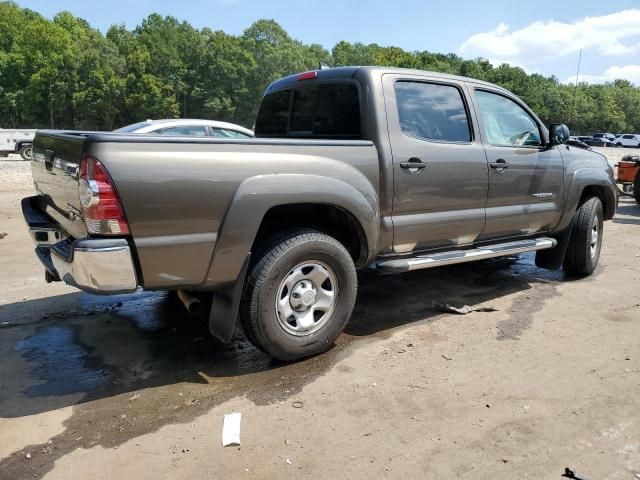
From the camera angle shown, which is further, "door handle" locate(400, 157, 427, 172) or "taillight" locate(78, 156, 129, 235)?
"door handle" locate(400, 157, 427, 172)

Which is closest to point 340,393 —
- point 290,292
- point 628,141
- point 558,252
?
point 290,292

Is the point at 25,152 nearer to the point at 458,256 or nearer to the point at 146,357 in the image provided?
the point at 146,357

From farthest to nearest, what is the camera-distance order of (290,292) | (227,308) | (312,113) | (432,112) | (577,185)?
(577,185) → (312,113) → (432,112) → (290,292) → (227,308)

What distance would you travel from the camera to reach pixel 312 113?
446cm

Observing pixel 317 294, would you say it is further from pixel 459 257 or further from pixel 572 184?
pixel 572 184

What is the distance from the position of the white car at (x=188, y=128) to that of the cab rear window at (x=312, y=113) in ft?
13.7

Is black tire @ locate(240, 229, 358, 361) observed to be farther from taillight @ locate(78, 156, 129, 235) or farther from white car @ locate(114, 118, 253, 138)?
white car @ locate(114, 118, 253, 138)

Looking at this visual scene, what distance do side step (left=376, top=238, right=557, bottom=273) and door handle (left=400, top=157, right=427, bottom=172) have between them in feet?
2.30

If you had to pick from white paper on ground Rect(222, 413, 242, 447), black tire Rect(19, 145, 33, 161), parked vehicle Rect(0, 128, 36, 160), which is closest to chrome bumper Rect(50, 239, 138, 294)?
white paper on ground Rect(222, 413, 242, 447)

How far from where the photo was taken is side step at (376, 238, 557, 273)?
393cm

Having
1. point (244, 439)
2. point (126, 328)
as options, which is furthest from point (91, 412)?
point (126, 328)

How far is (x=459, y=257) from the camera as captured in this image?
434 centimetres

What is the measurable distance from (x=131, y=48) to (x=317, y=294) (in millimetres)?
72825

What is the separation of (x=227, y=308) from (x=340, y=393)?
876 millimetres
